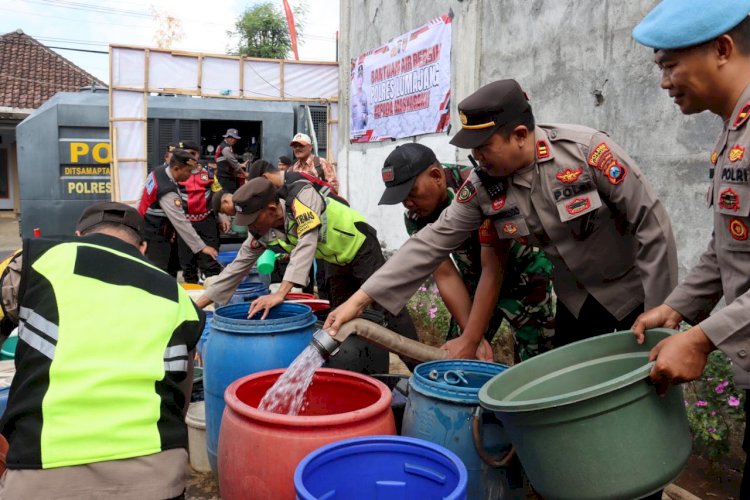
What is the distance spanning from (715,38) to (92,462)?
200cm

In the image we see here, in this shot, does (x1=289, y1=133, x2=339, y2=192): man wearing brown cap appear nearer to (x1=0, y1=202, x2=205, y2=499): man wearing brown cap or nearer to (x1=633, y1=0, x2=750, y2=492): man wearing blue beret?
(x1=0, y1=202, x2=205, y2=499): man wearing brown cap

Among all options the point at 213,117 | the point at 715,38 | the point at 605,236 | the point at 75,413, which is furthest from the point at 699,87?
the point at 213,117

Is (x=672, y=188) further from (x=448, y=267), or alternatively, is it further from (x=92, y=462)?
(x=92, y=462)

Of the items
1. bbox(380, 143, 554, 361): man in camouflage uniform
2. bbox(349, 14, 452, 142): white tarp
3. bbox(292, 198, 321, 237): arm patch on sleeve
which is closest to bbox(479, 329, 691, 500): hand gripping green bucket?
bbox(380, 143, 554, 361): man in camouflage uniform

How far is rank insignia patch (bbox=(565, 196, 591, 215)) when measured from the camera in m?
2.30

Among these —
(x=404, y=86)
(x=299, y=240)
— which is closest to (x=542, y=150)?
(x=299, y=240)

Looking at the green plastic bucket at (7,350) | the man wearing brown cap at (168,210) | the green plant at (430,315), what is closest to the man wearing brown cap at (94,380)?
the green plastic bucket at (7,350)

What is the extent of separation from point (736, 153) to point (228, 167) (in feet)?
27.7

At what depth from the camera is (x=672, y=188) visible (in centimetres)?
360

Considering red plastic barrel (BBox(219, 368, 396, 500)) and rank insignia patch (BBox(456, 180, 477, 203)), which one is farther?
rank insignia patch (BBox(456, 180, 477, 203))

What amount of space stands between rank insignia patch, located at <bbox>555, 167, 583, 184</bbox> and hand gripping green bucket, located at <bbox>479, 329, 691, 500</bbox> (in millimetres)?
884

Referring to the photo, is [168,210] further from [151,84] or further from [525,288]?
[525,288]

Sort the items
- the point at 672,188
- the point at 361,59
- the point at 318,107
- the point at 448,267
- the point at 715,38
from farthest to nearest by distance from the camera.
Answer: the point at 318,107 < the point at 361,59 < the point at 672,188 < the point at 448,267 < the point at 715,38

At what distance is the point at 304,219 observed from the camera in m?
3.61
